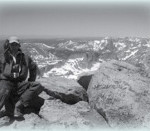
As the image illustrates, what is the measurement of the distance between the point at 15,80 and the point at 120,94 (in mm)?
2977

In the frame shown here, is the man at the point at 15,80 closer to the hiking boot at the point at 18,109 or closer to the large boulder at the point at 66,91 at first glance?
the hiking boot at the point at 18,109

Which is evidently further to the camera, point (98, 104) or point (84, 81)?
point (84, 81)

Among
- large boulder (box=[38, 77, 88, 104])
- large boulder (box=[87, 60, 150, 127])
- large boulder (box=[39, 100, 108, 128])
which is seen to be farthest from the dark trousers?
large boulder (box=[87, 60, 150, 127])

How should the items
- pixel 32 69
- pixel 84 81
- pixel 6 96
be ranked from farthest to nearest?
pixel 84 81, pixel 32 69, pixel 6 96

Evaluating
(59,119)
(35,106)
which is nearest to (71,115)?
(59,119)

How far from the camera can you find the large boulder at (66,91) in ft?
29.9

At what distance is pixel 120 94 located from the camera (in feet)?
26.5

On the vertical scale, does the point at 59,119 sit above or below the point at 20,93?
below

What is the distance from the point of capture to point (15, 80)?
296 inches

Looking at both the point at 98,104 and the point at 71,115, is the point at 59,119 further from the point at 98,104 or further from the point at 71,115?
the point at 98,104

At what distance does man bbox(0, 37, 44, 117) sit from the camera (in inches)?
292

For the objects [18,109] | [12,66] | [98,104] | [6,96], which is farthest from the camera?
[98,104]

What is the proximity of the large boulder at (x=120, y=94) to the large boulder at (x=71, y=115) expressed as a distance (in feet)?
0.73

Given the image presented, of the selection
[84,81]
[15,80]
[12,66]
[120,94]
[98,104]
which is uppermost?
[12,66]
